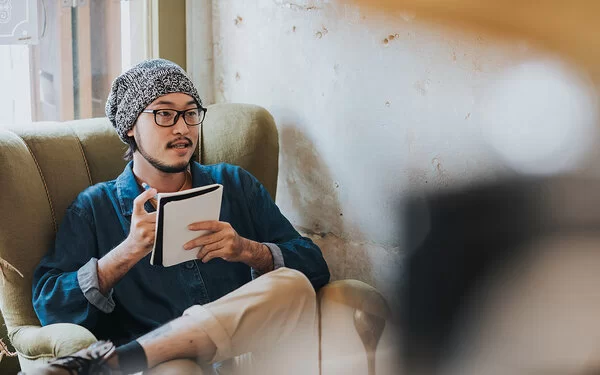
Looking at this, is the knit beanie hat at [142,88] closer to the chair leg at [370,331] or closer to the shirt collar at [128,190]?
the shirt collar at [128,190]

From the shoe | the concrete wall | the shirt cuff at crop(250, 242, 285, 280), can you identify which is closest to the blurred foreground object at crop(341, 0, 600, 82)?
the concrete wall

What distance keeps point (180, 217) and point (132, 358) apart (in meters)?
0.25

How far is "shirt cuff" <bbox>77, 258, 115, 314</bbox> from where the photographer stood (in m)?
1.17

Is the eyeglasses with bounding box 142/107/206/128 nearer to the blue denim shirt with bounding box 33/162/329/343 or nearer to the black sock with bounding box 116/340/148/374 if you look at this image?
the blue denim shirt with bounding box 33/162/329/343

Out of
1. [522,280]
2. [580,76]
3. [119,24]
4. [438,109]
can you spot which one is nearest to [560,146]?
[580,76]

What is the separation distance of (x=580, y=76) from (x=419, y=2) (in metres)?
0.31

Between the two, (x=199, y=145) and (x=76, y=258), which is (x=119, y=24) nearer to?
(x=199, y=145)

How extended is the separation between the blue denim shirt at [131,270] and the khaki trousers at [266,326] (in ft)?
0.58

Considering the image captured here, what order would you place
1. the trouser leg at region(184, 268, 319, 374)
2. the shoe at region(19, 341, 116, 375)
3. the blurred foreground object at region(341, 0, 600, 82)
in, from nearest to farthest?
the blurred foreground object at region(341, 0, 600, 82) → the shoe at region(19, 341, 116, 375) → the trouser leg at region(184, 268, 319, 374)

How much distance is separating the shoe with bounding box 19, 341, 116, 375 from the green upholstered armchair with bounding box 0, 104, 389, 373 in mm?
70

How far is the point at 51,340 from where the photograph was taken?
1.12 metres

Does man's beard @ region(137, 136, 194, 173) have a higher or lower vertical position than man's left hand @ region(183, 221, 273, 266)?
higher

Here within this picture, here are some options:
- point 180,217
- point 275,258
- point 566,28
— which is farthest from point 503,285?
point 275,258

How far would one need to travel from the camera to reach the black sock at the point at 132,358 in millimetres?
949
